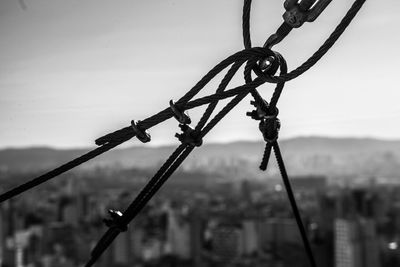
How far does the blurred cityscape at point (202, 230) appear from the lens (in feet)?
25.8

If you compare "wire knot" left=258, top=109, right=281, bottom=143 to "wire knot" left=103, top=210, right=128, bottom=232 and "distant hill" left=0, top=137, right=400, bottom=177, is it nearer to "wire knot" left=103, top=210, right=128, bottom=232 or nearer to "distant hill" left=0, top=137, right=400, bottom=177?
"wire knot" left=103, top=210, right=128, bottom=232

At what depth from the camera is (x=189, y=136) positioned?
1.71 ft

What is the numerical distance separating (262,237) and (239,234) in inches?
17.6

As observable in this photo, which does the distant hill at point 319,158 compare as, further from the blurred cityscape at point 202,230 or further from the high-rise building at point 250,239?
the high-rise building at point 250,239

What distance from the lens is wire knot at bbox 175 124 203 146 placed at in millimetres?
521

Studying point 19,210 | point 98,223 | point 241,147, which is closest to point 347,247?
point 98,223

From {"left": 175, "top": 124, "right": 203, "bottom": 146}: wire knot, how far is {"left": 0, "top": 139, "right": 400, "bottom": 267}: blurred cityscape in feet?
21.1

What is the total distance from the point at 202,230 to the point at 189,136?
8791 millimetres

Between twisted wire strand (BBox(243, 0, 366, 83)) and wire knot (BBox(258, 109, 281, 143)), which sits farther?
wire knot (BBox(258, 109, 281, 143))

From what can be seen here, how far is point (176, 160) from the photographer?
20.8 inches

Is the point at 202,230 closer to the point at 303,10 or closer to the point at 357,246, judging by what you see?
the point at 357,246

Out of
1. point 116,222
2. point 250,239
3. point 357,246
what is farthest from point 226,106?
point 250,239

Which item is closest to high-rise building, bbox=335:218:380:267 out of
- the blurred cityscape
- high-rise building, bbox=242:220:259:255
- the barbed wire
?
the blurred cityscape

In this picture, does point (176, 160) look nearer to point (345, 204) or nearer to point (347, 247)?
point (347, 247)
